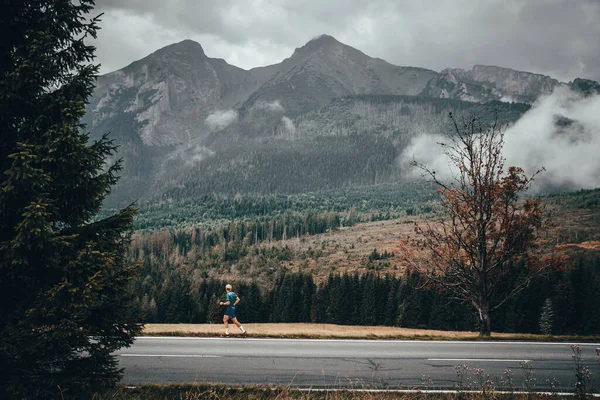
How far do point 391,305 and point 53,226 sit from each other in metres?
67.1

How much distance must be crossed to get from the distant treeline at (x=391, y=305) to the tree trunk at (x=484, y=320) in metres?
35.4

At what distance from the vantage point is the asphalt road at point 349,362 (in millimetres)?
9172

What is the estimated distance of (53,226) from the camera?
793cm

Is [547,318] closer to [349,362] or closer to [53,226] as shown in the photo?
[349,362]

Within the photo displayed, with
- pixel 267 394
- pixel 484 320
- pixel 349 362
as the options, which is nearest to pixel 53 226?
pixel 267 394

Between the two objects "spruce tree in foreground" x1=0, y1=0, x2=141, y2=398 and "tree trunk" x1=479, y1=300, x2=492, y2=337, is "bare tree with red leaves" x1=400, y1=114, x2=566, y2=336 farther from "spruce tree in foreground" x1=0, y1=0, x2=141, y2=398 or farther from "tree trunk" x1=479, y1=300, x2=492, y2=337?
"spruce tree in foreground" x1=0, y1=0, x2=141, y2=398

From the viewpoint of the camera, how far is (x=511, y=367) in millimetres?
10477

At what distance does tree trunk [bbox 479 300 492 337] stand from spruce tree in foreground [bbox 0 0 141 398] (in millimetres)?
14964

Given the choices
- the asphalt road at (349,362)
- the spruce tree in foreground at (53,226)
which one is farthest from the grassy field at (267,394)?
the spruce tree in foreground at (53,226)

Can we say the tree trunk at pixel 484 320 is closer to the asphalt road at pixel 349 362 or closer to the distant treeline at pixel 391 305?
the asphalt road at pixel 349 362

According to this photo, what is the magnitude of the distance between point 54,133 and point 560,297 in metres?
65.2

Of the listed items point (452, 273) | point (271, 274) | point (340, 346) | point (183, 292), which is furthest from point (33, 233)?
point (271, 274)

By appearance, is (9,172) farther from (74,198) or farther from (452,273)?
(452,273)

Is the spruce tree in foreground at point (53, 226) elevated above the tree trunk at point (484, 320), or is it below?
above
